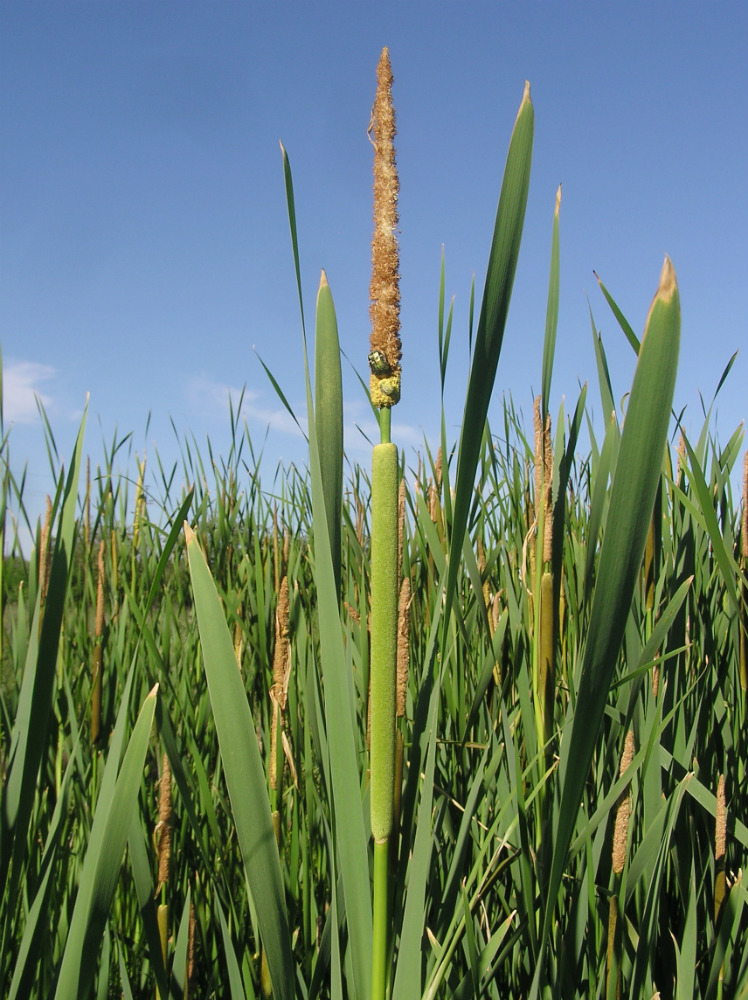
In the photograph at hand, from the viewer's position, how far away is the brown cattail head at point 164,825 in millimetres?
892

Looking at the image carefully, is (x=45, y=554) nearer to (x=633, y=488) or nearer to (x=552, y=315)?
(x=552, y=315)

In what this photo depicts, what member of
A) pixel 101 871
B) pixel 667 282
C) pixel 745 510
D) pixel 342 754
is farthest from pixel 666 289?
pixel 745 510

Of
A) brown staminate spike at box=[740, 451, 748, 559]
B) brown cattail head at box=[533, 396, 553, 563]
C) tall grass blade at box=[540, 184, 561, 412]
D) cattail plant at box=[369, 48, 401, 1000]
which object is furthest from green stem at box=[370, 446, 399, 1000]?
brown staminate spike at box=[740, 451, 748, 559]

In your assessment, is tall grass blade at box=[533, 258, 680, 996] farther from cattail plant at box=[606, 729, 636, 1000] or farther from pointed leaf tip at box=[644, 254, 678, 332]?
cattail plant at box=[606, 729, 636, 1000]

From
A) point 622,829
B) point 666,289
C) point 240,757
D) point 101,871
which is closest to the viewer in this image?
point 666,289

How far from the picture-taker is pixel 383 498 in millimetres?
471

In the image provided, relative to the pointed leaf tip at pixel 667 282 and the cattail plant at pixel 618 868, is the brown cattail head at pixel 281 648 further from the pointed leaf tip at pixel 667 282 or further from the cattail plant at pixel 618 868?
the pointed leaf tip at pixel 667 282

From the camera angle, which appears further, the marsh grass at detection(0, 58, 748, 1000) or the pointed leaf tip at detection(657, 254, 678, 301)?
the marsh grass at detection(0, 58, 748, 1000)

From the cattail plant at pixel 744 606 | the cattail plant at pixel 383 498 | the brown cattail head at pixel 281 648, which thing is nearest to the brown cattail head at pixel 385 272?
the cattail plant at pixel 383 498

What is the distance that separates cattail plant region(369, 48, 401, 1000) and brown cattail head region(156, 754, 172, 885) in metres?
0.51

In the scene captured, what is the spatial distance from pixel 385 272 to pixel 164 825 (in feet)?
2.57

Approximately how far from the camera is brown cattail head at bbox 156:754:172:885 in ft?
2.93

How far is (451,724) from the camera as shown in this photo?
132 cm

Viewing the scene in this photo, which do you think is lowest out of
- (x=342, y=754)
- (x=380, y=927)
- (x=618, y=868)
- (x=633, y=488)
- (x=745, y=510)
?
(x=618, y=868)
